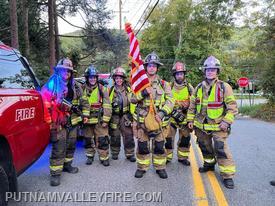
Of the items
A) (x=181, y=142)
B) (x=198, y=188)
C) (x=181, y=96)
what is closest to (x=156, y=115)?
(x=181, y=96)

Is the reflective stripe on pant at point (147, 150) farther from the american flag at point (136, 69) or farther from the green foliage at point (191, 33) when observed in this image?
the green foliage at point (191, 33)

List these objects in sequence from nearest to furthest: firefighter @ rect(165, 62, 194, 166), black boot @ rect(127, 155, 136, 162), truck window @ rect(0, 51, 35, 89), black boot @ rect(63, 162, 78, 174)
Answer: truck window @ rect(0, 51, 35, 89) < black boot @ rect(63, 162, 78, 174) < firefighter @ rect(165, 62, 194, 166) < black boot @ rect(127, 155, 136, 162)

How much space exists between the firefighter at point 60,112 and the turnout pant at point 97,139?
744mm

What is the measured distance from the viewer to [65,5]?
20359mm

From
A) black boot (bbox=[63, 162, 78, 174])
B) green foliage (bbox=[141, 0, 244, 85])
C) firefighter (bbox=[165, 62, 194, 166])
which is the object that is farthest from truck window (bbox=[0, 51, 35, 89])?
green foliage (bbox=[141, 0, 244, 85])

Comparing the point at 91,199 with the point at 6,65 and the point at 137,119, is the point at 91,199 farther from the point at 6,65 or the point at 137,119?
the point at 6,65

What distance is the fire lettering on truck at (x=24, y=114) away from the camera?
366 centimetres

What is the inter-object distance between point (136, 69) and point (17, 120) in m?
2.26

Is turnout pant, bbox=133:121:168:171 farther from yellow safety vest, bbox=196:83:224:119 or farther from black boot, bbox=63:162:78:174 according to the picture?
black boot, bbox=63:162:78:174

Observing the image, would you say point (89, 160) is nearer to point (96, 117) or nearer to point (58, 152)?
point (96, 117)

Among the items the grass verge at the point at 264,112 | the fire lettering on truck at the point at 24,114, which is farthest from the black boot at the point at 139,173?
the grass verge at the point at 264,112

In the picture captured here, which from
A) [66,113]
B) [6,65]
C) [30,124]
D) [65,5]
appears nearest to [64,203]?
[30,124]

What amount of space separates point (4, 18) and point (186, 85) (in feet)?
48.3

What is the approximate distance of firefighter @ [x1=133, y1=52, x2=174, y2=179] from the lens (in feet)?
18.0
